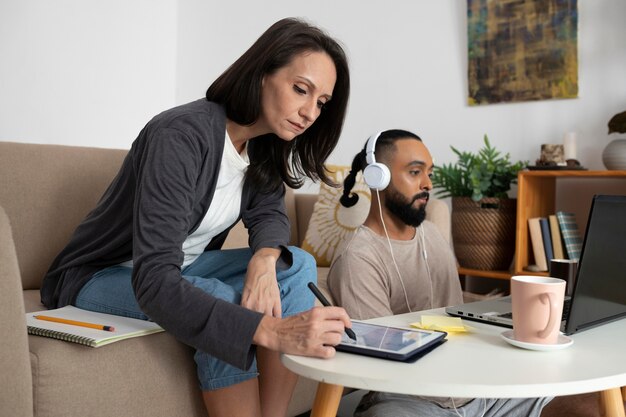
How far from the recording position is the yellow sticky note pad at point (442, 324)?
1.13 m

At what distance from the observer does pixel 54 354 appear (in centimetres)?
→ 113

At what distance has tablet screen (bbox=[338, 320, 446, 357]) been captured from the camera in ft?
3.11

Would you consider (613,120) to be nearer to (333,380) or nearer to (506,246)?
(506,246)

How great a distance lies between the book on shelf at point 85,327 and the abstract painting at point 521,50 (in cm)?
228

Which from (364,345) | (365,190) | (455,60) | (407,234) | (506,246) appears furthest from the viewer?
(455,60)

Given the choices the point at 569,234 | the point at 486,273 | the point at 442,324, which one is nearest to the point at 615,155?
the point at 569,234

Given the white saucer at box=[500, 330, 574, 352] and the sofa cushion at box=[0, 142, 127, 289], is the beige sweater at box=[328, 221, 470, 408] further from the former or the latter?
the sofa cushion at box=[0, 142, 127, 289]

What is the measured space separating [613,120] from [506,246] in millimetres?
684

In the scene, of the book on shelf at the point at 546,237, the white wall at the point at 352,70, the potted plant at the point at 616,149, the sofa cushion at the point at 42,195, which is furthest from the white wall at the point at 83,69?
the potted plant at the point at 616,149

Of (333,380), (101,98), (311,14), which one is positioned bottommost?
(333,380)

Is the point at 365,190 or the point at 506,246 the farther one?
the point at 506,246

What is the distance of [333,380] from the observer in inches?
34.0

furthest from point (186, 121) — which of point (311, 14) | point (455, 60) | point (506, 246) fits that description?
point (311, 14)

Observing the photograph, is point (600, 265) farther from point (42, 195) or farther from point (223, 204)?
point (42, 195)
